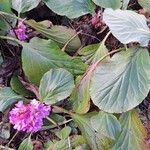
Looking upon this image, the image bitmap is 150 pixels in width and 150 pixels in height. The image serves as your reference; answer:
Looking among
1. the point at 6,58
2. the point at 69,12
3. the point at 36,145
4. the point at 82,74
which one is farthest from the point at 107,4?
the point at 36,145

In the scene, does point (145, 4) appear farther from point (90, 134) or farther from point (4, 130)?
point (4, 130)

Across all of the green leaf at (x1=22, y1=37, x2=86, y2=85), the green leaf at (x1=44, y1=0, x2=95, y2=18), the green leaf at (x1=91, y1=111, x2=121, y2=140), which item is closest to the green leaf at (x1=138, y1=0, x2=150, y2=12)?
the green leaf at (x1=44, y1=0, x2=95, y2=18)

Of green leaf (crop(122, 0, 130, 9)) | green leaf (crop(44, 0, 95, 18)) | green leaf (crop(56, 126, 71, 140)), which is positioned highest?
green leaf (crop(122, 0, 130, 9))

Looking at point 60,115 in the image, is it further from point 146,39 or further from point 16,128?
point 146,39

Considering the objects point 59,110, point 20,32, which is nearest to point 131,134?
point 59,110

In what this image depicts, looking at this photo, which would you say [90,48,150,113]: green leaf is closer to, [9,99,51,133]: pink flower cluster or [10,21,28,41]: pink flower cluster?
[9,99,51,133]: pink flower cluster

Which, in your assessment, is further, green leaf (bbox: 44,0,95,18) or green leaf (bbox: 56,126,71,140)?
green leaf (bbox: 44,0,95,18)
